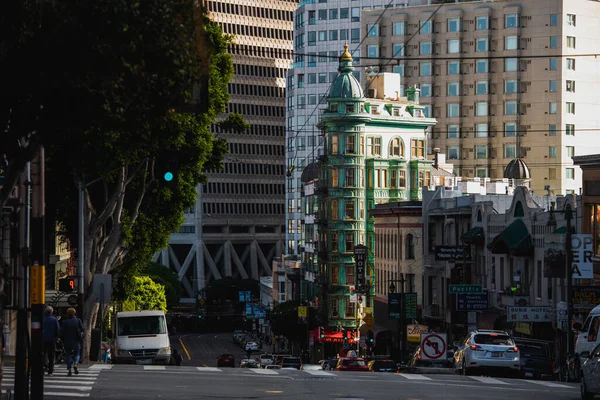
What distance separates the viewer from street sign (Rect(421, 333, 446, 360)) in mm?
37344

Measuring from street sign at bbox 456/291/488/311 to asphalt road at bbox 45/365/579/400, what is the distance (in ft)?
86.6

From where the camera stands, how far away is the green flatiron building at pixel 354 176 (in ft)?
306

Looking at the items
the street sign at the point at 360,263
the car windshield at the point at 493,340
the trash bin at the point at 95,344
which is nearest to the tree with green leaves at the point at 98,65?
the car windshield at the point at 493,340

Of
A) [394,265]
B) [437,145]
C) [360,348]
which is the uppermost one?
[437,145]

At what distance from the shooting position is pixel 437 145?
142000mm


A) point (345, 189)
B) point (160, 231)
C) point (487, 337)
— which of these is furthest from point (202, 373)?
point (345, 189)

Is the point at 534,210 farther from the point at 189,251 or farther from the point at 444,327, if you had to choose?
the point at 189,251

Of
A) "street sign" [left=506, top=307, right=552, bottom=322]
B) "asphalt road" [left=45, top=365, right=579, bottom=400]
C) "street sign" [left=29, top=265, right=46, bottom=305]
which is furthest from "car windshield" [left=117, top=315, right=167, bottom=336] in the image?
"street sign" [left=29, top=265, right=46, bottom=305]

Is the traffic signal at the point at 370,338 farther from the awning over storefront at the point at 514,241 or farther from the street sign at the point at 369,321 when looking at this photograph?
the awning over storefront at the point at 514,241

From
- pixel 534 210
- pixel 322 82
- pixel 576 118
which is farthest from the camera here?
pixel 322 82

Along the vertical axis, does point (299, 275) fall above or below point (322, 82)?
below

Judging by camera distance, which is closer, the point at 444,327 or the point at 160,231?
the point at 160,231

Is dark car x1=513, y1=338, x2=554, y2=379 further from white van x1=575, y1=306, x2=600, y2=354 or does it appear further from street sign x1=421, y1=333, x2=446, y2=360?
white van x1=575, y1=306, x2=600, y2=354

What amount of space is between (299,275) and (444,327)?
5254cm
